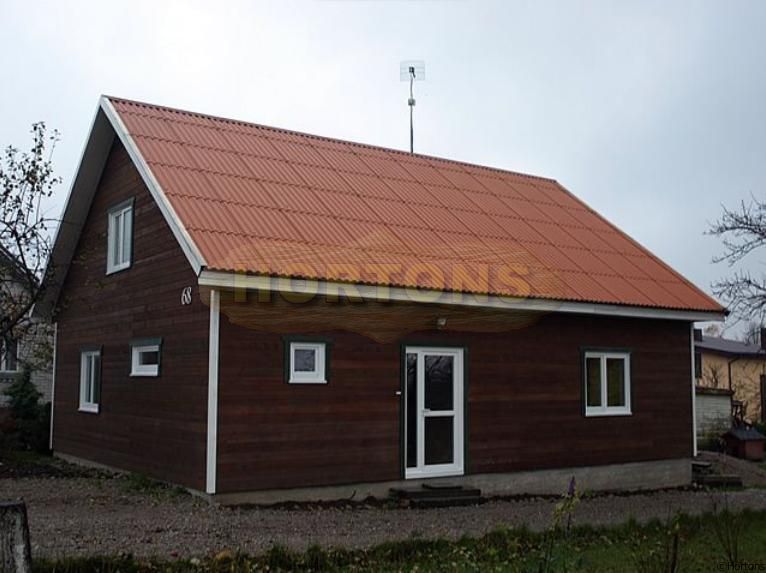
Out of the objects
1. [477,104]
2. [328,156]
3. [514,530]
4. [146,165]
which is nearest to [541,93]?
[477,104]

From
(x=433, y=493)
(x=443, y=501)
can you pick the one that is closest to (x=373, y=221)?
(x=433, y=493)

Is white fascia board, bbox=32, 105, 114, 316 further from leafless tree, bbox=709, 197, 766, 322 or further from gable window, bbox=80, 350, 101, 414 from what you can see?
leafless tree, bbox=709, 197, 766, 322

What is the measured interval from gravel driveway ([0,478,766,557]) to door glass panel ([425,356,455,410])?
161cm

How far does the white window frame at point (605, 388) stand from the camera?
48.6ft

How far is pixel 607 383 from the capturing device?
50.2 ft

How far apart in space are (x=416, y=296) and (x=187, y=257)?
314 cm

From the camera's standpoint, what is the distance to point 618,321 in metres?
15.4

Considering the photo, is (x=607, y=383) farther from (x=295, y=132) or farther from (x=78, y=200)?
(x=78, y=200)

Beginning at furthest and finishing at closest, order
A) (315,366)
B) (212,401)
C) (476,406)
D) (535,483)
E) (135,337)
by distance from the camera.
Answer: (535,483), (135,337), (476,406), (315,366), (212,401)

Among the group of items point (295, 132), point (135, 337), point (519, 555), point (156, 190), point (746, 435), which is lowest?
point (519, 555)

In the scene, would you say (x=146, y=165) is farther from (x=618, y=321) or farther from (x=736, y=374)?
(x=736, y=374)

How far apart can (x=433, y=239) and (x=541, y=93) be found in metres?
6.60

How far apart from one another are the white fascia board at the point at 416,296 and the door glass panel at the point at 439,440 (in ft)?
5.91

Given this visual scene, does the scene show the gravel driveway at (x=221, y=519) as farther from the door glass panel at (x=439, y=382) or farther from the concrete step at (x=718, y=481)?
the concrete step at (x=718, y=481)
